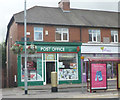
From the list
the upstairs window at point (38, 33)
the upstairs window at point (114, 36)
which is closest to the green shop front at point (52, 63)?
the upstairs window at point (38, 33)

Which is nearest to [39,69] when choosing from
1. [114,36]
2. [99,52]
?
[99,52]

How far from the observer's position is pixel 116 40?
1139 inches

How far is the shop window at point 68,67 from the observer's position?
2595 cm

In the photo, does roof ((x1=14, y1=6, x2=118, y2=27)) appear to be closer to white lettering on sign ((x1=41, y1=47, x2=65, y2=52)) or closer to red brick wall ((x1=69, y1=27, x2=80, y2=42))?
red brick wall ((x1=69, y1=27, x2=80, y2=42))

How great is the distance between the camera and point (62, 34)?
26.4 m

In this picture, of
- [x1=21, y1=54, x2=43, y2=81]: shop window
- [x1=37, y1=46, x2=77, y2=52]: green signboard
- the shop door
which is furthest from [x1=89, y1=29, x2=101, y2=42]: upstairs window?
[x1=21, y1=54, x2=43, y2=81]: shop window

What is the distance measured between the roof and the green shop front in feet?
8.72

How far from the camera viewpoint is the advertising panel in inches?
685

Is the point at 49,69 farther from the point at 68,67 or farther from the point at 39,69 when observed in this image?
the point at 68,67

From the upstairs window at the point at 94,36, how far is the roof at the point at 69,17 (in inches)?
28.4

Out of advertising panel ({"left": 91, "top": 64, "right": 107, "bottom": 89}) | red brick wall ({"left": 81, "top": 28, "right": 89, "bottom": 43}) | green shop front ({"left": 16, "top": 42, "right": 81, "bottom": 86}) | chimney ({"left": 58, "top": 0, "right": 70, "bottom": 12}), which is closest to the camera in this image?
advertising panel ({"left": 91, "top": 64, "right": 107, "bottom": 89})

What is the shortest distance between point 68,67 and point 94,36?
193 inches

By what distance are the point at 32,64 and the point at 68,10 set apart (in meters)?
9.02

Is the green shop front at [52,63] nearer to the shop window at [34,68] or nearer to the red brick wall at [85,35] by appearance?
the shop window at [34,68]
